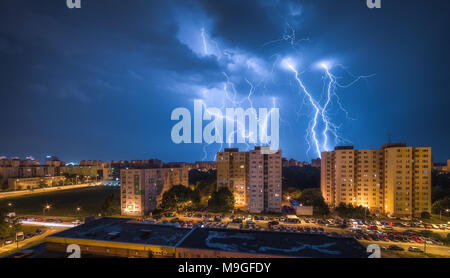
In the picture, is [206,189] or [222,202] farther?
[206,189]

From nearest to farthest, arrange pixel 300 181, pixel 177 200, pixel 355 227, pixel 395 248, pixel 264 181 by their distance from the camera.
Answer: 1. pixel 395 248
2. pixel 355 227
3. pixel 177 200
4. pixel 264 181
5. pixel 300 181

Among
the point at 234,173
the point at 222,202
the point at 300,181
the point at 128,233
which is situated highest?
the point at 234,173

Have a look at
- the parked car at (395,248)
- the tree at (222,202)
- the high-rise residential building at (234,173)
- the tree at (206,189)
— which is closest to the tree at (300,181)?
the high-rise residential building at (234,173)

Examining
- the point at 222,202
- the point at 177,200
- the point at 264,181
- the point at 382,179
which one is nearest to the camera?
the point at 177,200

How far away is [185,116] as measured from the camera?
17.7m

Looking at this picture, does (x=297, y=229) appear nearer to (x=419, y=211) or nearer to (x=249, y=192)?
(x=249, y=192)

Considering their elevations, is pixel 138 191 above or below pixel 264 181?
below

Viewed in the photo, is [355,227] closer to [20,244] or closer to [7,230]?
[20,244]

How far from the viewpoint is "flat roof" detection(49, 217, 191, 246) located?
32.6 feet

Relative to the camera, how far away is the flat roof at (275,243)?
8672mm

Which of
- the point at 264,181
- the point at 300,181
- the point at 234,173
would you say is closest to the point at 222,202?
the point at 234,173

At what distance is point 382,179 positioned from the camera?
2330 centimetres

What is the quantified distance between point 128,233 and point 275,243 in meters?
7.79
